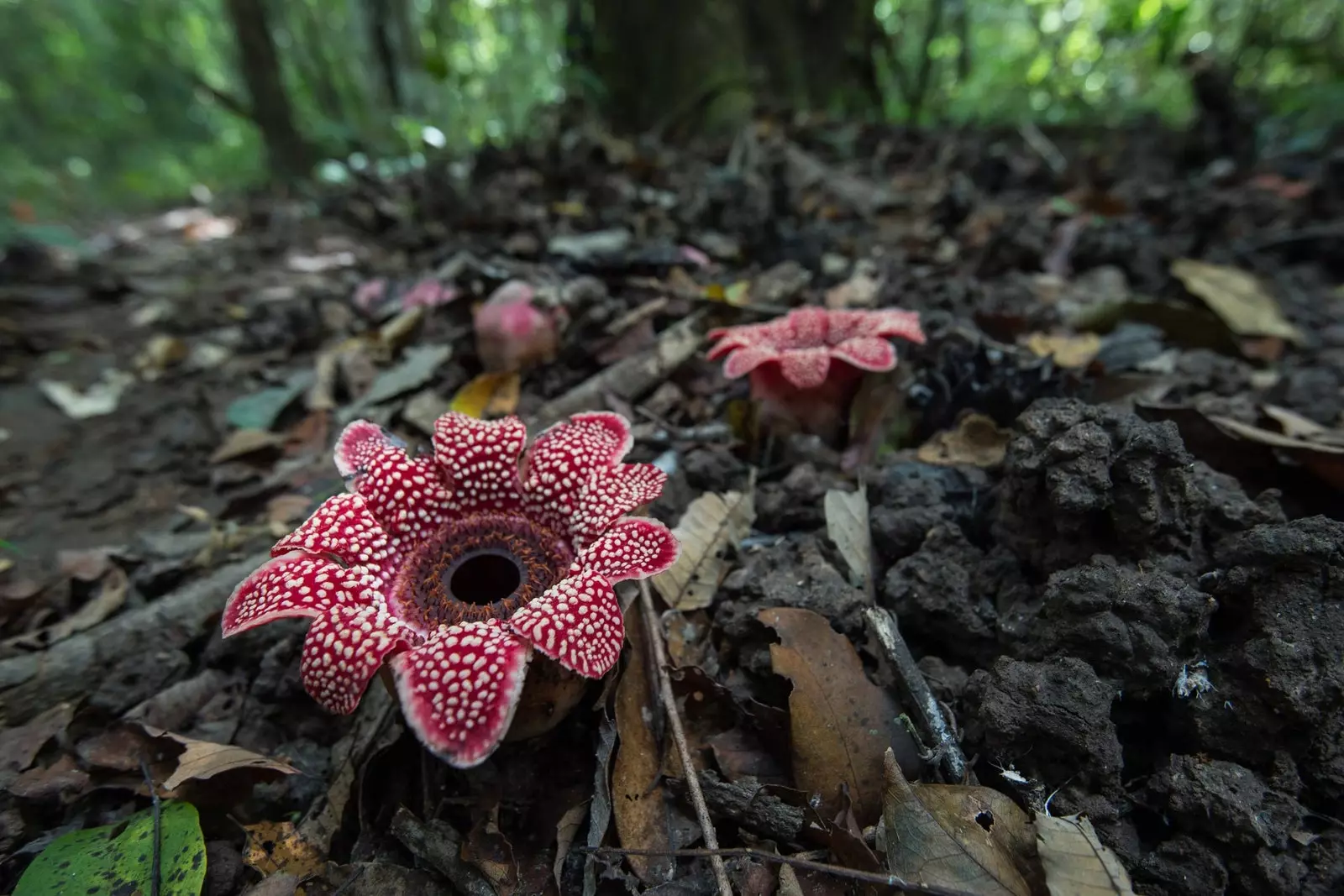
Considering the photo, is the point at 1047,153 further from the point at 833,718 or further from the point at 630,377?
the point at 833,718

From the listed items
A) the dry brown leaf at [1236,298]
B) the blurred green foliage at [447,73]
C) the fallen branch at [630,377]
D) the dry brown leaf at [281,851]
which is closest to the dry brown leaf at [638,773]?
the dry brown leaf at [281,851]

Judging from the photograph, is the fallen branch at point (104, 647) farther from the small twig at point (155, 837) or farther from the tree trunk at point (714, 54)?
the tree trunk at point (714, 54)

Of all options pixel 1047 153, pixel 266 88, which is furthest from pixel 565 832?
pixel 266 88

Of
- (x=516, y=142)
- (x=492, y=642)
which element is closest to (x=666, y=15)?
(x=516, y=142)

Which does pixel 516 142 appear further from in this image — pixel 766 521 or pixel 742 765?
pixel 742 765

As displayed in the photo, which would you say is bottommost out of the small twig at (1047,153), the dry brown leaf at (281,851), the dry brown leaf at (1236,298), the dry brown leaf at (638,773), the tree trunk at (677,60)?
the dry brown leaf at (281,851)
